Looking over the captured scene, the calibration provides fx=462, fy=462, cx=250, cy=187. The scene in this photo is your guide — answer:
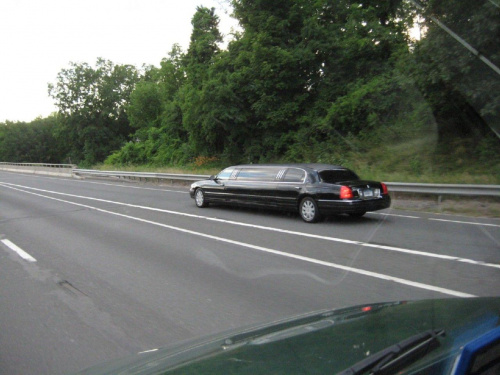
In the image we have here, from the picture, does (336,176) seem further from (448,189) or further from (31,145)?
(31,145)

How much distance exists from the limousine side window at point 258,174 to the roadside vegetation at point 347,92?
6465mm

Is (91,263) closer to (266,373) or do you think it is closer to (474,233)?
(266,373)

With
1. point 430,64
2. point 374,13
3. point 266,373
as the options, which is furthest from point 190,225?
point 374,13

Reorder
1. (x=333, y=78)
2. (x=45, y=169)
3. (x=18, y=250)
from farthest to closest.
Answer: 1. (x=45, y=169)
2. (x=333, y=78)
3. (x=18, y=250)

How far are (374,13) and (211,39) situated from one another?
1265 centimetres

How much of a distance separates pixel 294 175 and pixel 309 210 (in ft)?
3.57

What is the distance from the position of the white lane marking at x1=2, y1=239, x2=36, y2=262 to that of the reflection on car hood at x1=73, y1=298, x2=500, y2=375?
6258 mm

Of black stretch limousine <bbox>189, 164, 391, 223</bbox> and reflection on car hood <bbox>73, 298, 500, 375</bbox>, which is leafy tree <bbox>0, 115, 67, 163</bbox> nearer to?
black stretch limousine <bbox>189, 164, 391, 223</bbox>

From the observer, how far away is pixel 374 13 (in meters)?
28.0

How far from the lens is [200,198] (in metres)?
14.7

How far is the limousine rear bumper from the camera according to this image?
1045 centimetres

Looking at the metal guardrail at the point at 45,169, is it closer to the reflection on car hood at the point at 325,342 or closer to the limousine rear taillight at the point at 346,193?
the limousine rear taillight at the point at 346,193

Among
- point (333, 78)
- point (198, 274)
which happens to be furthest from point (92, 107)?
point (198, 274)

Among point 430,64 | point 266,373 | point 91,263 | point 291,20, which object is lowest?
point 91,263
